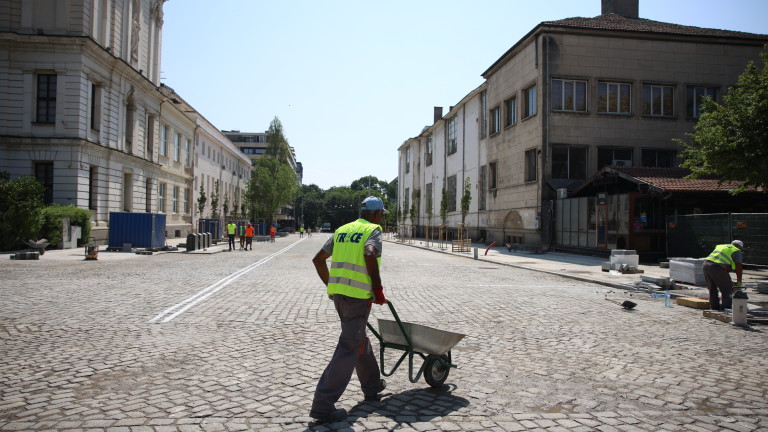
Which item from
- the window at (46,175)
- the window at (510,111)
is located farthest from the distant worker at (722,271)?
the window at (46,175)

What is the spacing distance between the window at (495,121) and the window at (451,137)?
11033 millimetres

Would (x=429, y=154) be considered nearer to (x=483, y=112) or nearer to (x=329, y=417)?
(x=483, y=112)

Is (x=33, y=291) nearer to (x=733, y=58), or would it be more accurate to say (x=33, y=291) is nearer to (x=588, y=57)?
(x=588, y=57)

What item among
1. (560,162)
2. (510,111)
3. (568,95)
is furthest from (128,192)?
(568,95)

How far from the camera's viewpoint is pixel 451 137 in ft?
172

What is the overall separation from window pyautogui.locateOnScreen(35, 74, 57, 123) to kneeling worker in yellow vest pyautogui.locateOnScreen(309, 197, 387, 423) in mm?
29434

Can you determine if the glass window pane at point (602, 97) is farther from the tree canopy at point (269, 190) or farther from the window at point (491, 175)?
the tree canopy at point (269, 190)

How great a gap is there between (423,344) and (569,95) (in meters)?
28.9

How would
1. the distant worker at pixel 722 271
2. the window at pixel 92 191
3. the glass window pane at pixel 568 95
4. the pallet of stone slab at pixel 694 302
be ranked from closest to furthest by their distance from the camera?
1. the distant worker at pixel 722 271
2. the pallet of stone slab at pixel 694 302
3. the window at pixel 92 191
4. the glass window pane at pixel 568 95

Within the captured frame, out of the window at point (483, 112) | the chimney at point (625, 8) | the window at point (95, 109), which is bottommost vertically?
the window at point (95, 109)

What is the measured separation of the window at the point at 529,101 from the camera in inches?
1241

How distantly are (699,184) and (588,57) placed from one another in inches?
→ 425

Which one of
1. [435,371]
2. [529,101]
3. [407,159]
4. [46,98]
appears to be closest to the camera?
[435,371]

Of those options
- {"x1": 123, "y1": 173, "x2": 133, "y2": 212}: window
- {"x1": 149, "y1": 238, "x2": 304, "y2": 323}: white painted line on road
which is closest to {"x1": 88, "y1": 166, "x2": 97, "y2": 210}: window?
{"x1": 123, "y1": 173, "x2": 133, "y2": 212}: window
